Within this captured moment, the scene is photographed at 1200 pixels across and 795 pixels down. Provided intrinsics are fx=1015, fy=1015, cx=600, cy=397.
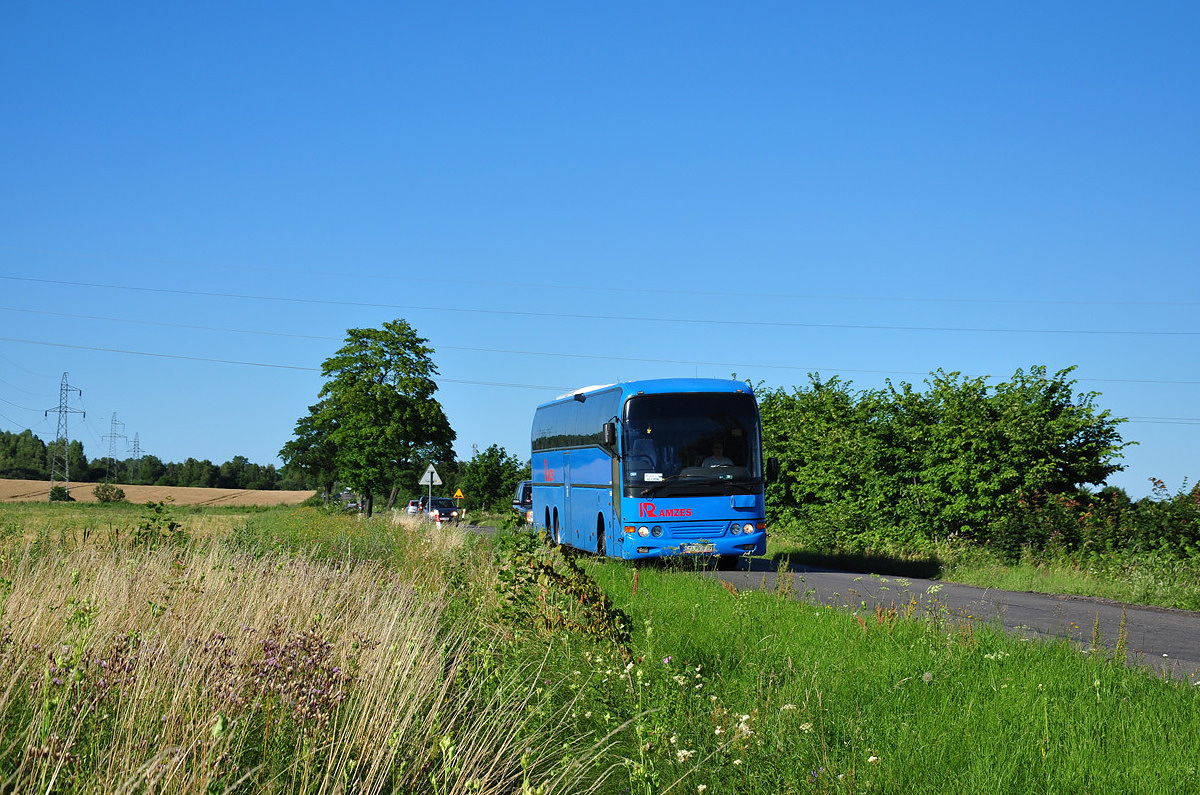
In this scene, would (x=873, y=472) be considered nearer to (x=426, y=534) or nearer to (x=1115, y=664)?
(x=426, y=534)

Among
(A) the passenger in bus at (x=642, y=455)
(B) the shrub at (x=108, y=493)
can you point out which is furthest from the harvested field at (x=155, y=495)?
(A) the passenger in bus at (x=642, y=455)

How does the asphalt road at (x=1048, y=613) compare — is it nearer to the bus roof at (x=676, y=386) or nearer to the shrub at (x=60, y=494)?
the bus roof at (x=676, y=386)

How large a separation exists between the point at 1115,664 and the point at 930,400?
17899 millimetres

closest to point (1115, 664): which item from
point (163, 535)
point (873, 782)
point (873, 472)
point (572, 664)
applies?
point (873, 782)

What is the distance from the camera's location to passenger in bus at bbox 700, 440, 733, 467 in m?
19.0

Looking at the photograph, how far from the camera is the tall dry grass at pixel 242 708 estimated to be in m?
3.62

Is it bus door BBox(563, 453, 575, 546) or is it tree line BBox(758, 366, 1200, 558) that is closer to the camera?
tree line BBox(758, 366, 1200, 558)

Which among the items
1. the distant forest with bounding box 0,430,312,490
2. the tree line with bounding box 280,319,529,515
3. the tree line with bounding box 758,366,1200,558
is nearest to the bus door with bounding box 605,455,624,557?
the tree line with bounding box 758,366,1200,558

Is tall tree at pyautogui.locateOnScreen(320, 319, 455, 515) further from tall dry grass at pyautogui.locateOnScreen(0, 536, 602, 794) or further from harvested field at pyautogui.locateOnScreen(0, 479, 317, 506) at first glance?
tall dry grass at pyautogui.locateOnScreen(0, 536, 602, 794)

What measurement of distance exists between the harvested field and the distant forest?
3308cm

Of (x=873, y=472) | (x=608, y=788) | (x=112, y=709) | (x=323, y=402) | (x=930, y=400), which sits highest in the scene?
(x=323, y=402)

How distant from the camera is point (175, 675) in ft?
15.4

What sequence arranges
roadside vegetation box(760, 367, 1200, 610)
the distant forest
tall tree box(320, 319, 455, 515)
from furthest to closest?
the distant forest < tall tree box(320, 319, 455, 515) < roadside vegetation box(760, 367, 1200, 610)

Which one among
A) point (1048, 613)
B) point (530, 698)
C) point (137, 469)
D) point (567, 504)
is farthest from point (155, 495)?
point (530, 698)
